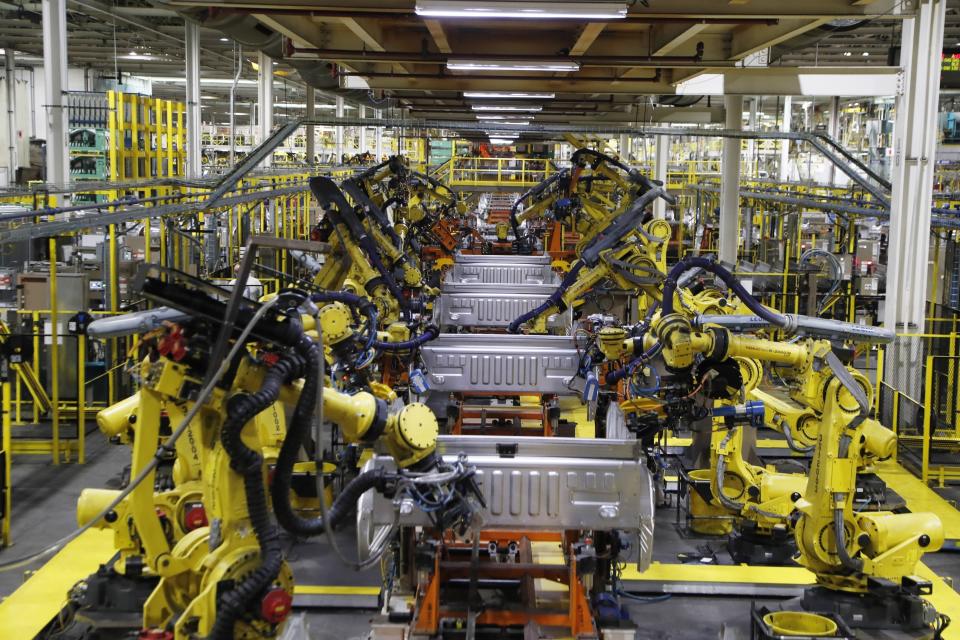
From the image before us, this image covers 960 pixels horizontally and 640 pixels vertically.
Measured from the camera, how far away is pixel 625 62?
324 inches

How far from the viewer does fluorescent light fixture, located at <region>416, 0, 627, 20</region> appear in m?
5.34

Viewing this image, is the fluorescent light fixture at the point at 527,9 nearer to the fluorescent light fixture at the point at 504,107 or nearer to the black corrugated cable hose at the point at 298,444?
the black corrugated cable hose at the point at 298,444

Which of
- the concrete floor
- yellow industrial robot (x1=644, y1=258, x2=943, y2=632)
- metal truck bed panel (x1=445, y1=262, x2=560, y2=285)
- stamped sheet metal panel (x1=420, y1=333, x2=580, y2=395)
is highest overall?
metal truck bed panel (x1=445, y1=262, x2=560, y2=285)

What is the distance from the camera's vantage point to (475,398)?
1175cm

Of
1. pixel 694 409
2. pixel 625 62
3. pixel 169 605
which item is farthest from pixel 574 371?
pixel 169 605

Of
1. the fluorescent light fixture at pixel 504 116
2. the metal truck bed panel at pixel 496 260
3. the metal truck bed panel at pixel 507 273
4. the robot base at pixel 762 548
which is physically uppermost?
the fluorescent light fixture at pixel 504 116

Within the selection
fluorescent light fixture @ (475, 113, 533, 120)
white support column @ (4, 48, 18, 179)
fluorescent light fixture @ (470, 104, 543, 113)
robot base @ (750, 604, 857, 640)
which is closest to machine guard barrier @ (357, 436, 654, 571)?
robot base @ (750, 604, 857, 640)

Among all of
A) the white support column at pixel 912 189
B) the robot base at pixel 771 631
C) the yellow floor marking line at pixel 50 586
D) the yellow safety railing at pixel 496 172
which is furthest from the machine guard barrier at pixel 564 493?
the yellow safety railing at pixel 496 172

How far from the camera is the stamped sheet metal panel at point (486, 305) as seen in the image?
10.4m

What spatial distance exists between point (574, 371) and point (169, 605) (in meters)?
3.80

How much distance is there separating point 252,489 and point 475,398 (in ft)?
26.3

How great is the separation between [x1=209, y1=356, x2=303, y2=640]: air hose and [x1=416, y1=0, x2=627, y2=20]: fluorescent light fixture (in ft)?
8.40

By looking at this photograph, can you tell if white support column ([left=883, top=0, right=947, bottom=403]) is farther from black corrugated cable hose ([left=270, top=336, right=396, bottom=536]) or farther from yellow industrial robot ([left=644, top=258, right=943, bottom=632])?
black corrugated cable hose ([left=270, top=336, right=396, bottom=536])

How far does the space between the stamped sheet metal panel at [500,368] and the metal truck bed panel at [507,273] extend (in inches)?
202
